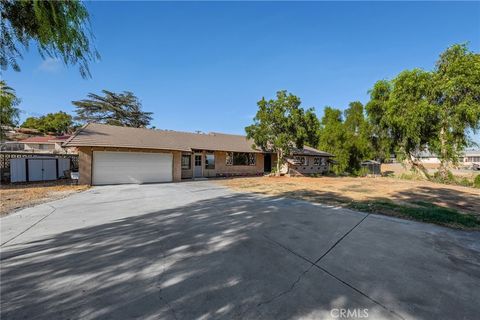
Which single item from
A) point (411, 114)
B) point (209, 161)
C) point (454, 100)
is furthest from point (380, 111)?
point (209, 161)

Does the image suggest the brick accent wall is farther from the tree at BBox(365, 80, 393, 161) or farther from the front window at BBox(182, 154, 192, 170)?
the tree at BBox(365, 80, 393, 161)

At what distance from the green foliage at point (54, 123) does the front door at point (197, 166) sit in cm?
3782

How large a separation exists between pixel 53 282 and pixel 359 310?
3.70 m

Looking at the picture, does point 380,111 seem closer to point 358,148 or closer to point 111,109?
point 358,148

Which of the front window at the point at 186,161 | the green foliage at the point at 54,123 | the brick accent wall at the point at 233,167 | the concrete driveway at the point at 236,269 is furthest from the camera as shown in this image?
the green foliage at the point at 54,123

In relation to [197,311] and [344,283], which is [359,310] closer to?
[344,283]

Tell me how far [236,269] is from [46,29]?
13.1ft

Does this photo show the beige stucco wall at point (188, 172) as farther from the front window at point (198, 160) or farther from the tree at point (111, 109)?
the tree at point (111, 109)

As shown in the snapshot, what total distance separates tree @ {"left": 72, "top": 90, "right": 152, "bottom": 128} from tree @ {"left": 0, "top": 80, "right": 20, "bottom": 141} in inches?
916

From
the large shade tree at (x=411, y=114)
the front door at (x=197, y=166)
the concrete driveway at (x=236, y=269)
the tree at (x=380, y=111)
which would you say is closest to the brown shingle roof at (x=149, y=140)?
the front door at (x=197, y=166)

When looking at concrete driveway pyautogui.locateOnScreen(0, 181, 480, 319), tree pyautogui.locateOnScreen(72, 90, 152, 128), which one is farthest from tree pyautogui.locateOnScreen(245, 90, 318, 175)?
tree pyautogui.locateOnScreen(72, 90, 152, 128)

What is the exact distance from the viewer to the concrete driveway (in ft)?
7.91

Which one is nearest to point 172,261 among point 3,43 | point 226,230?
point 226,230

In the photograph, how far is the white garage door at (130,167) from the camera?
13688 millimetres
